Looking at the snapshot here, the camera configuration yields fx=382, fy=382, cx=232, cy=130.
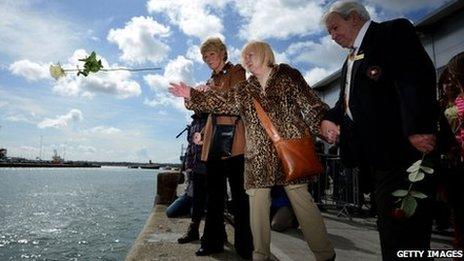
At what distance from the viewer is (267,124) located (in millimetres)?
3176

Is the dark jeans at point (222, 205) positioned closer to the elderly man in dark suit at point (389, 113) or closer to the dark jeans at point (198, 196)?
the dark jeans at point (198, 196)

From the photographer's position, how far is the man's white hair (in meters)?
2.45

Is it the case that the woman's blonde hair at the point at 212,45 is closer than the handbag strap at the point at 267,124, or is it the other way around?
the handbag strap at the point at 267,124

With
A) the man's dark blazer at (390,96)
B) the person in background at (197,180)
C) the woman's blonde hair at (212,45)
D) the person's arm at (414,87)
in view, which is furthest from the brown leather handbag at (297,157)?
the person in background at (197,180)

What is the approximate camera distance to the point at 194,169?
4.57 metres

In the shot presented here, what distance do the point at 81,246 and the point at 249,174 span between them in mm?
12294

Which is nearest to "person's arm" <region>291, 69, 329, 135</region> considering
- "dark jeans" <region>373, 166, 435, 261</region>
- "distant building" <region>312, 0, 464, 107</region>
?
"dark jeans" <region>373, 166, 435, 261</region>

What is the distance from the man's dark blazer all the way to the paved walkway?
6.47 ft

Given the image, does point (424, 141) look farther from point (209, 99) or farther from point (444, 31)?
point (444, 31)

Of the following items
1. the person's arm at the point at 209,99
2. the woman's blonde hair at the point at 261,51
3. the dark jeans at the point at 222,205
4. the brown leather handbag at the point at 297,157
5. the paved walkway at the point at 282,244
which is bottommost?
the paved walkway at the point at 282,244

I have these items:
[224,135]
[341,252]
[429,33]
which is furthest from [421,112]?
[429,33]

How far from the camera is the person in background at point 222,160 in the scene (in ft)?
12.5

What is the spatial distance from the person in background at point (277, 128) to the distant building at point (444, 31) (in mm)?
8960

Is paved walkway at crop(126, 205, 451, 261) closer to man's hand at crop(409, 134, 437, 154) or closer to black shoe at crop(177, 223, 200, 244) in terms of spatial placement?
black shoe at crop(177, 223, 200, 244)
